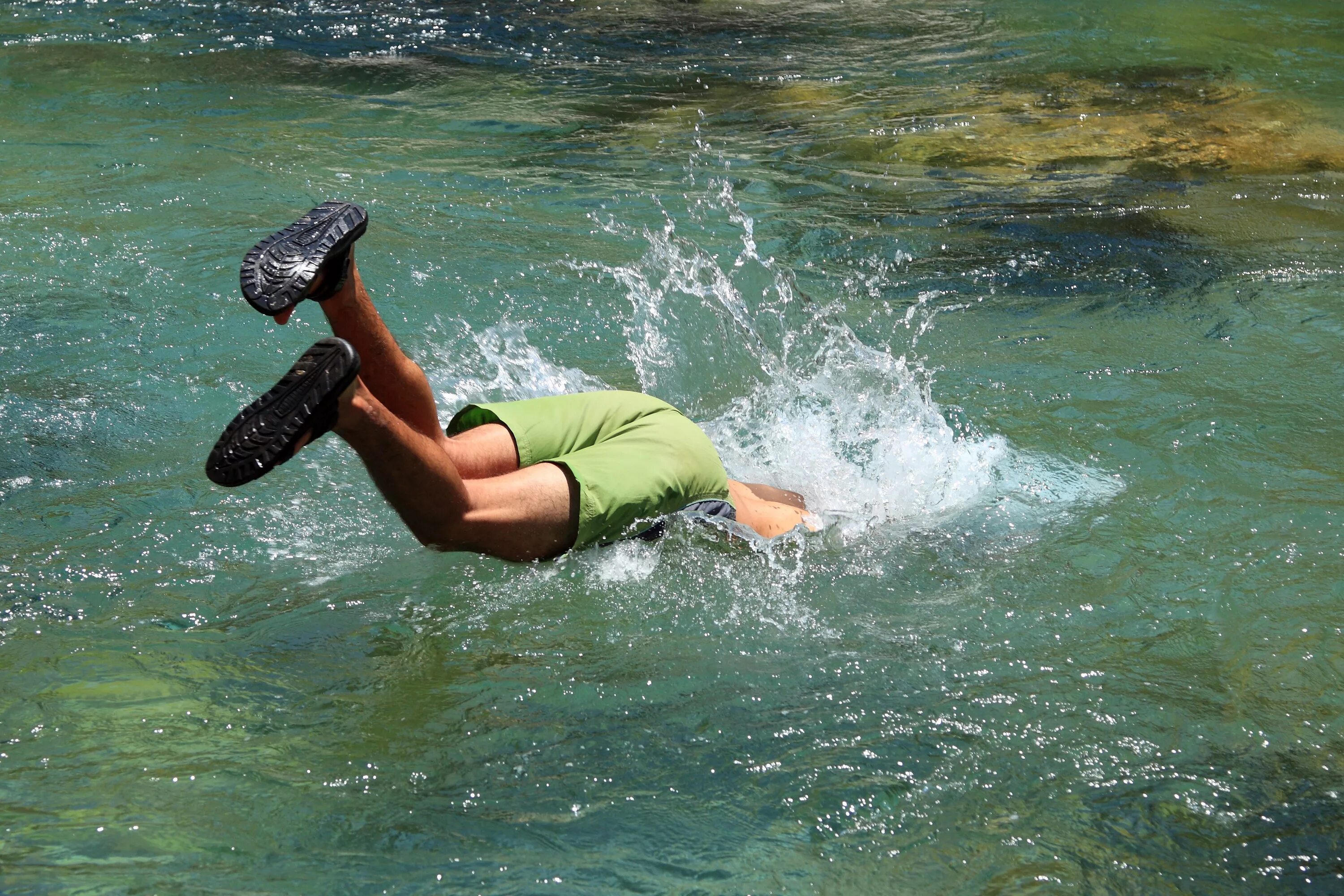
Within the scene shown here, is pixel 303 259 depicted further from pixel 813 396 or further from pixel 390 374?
pixel 813 396

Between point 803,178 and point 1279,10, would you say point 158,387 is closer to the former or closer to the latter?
point 803,178

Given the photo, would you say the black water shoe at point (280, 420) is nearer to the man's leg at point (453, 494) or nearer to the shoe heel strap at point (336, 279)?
the man's leg at point (453, 494)

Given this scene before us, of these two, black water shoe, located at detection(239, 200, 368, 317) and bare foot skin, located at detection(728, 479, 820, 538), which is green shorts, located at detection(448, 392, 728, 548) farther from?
black water shoe, located at detection(239, 200, 368, 317)

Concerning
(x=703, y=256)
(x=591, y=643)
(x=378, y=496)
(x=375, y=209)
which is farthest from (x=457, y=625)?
(x=375, y=209)

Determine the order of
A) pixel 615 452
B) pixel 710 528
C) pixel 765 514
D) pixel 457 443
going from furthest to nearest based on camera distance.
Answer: pixel 765 514, pixel 710 528, pixel 615 452, pixel 457 443

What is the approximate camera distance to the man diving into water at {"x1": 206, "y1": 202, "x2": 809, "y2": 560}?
8.13 ft

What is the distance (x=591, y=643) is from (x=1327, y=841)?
1822 mm

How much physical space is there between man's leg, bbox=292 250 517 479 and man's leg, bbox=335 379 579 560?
0.25 ft

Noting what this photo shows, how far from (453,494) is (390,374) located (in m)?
0.41

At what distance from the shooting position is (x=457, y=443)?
3.29 metres

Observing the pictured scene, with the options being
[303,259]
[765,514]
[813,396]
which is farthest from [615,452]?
[813,396]

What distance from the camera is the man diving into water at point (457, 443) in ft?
8.13

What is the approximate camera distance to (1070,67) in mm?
9953

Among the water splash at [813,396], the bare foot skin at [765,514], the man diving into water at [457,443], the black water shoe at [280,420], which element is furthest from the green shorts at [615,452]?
the black water shoe at [280,420]
